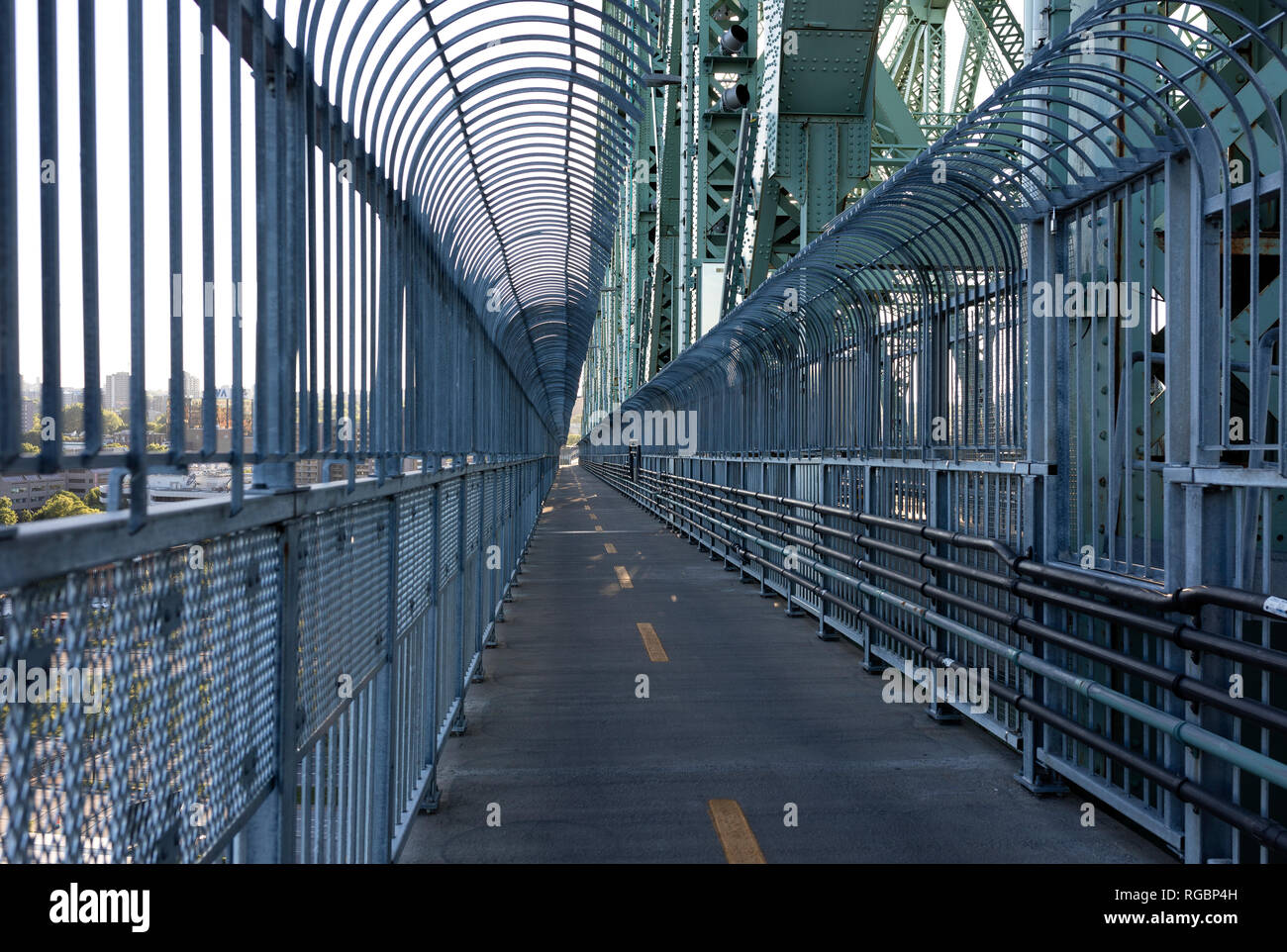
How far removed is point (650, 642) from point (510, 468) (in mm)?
3809

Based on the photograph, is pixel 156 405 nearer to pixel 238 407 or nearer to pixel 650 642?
pixel 238 407

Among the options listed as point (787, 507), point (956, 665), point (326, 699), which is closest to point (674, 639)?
point (787, 507)

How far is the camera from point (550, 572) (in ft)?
52.5

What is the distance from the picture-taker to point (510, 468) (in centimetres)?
1320

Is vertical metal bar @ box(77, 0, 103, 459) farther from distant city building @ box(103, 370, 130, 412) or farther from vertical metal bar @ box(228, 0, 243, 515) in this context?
vertical metal bar @ box(228, 0, 243, 515)

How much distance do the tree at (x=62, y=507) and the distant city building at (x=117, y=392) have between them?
178 mm

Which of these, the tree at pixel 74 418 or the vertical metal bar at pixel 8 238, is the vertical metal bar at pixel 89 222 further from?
the vertical metal bar at pixel 8 238

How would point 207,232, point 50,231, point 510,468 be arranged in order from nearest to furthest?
1. point 50,231
2. point 207,232
3. point 510,468

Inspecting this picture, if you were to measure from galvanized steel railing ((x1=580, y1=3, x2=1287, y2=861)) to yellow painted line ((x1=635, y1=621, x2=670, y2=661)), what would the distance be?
1.80m

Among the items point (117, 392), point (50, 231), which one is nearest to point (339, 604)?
point (117, 392)

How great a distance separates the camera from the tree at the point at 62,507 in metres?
1.83

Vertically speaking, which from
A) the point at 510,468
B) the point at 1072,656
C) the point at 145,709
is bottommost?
the point at 1072,656

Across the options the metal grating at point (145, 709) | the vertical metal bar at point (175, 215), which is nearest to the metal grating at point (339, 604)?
the metal grating at point (145, 709)
